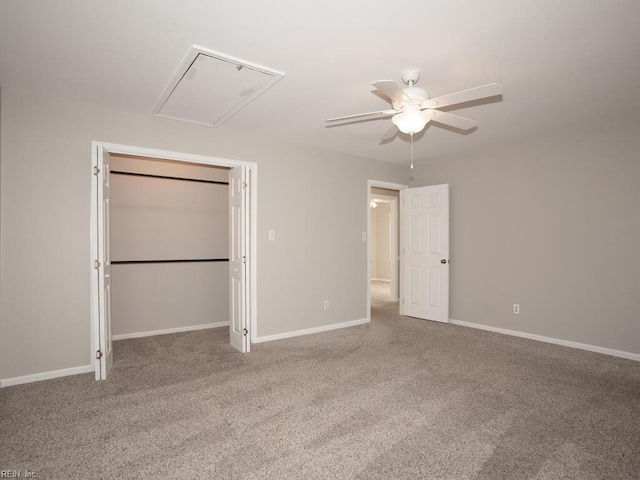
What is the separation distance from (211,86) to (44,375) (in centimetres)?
285

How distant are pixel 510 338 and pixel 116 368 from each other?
14.6 ft

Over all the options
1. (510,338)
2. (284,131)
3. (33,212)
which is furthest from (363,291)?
(33,212)

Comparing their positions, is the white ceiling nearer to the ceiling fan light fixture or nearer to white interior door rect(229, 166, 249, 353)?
the ceiling fan light fixture

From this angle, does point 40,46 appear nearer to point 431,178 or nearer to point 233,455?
point 233,455

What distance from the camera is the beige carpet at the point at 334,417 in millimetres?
1995

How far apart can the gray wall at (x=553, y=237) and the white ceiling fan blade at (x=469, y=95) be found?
8.32ft

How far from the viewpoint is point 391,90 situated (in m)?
2.24

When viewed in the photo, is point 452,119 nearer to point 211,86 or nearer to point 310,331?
point 211,86

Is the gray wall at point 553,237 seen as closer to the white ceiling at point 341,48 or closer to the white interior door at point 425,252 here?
the white interior door at point 425,252

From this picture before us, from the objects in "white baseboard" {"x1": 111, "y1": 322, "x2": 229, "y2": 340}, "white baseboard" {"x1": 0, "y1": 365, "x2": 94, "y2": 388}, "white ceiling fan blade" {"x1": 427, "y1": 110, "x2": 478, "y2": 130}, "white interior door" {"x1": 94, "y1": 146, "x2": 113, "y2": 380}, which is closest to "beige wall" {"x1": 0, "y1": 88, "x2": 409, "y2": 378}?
"white baseboard" {"x1": 0, "y1": 365, "x2": 94, "y2": 388}

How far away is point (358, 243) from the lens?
5293 mm

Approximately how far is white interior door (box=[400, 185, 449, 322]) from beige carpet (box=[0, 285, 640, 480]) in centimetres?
147

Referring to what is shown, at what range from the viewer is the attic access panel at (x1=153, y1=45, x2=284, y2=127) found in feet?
8.36

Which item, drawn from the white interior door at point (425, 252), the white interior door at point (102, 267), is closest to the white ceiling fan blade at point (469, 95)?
the white interior door at point (102, 267)
